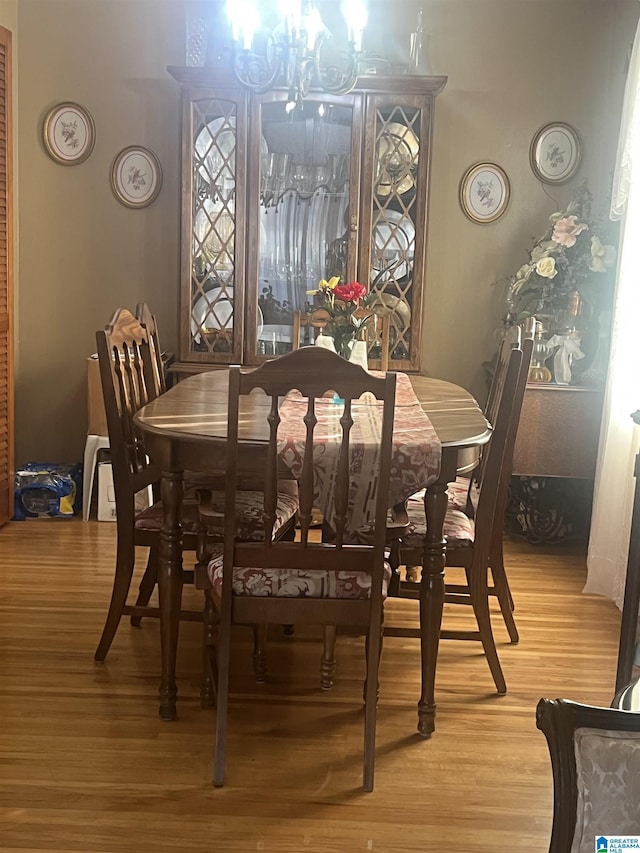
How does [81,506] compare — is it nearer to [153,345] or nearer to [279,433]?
[153,345]

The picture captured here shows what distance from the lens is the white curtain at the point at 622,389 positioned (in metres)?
3.62

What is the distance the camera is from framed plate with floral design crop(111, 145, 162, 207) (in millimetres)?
4734

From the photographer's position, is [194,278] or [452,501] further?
[194,278]

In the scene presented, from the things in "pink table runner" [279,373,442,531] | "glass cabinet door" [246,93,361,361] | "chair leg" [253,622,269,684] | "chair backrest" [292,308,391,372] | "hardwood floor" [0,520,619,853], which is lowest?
"hardwood floor" [0,520,619,853]

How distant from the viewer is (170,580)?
255cm

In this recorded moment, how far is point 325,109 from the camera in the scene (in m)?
4.41

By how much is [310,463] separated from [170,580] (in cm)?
61

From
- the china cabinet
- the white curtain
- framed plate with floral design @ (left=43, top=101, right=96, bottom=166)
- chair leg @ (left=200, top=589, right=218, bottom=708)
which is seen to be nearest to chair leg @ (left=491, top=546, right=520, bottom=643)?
the white curtain

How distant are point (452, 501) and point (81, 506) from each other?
226 centimetres

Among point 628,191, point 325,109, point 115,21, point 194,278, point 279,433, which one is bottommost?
point 279,433

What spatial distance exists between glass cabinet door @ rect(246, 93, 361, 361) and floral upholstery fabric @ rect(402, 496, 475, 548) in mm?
1812

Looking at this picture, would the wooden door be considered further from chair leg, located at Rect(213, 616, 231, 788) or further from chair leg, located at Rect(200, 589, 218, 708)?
chair leg, located at Rect(213, 616, 231, 788)

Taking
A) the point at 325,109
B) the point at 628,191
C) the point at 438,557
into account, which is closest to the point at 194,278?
the point at 325,109

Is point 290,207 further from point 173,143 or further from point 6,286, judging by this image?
point 6,286
